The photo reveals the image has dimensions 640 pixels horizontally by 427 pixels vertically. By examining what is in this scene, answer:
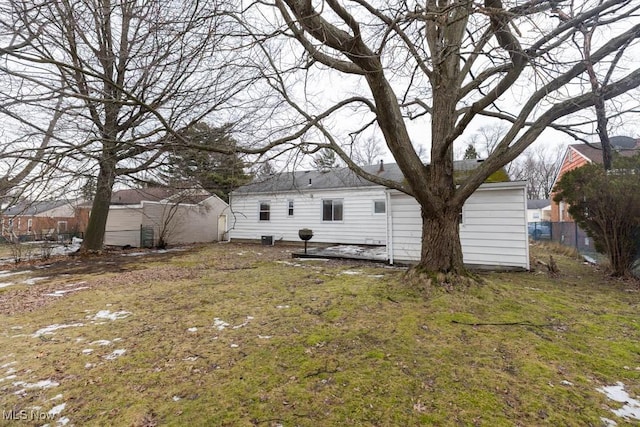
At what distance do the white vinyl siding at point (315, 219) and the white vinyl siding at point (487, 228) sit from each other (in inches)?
163

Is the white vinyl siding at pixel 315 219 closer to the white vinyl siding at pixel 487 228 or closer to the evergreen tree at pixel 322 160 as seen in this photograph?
the evergreen tree at pixel 322 160

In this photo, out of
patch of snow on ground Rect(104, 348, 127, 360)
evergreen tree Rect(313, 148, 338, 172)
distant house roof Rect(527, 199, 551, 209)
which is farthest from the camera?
distant house roof Rect(527, 199, 551, 209)

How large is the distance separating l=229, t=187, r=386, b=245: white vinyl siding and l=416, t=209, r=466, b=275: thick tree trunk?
7523 mm

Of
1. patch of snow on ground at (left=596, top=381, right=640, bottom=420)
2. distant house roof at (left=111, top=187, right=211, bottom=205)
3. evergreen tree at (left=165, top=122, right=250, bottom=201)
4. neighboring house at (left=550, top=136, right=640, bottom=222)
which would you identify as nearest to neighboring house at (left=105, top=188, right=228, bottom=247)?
distant house roof at (left=111, top=187, right=211, bottom=205)

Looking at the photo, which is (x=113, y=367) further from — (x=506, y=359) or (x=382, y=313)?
(x=506, y=359)

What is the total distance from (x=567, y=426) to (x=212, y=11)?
17.0 ft

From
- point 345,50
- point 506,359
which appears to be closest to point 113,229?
point 345,50

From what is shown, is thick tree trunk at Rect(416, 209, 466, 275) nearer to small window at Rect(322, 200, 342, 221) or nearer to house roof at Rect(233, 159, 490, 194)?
house roof at Rect(233, 159, 490, 194)

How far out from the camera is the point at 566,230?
1270cm

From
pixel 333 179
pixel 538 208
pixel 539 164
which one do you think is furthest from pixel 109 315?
pixel 538 208

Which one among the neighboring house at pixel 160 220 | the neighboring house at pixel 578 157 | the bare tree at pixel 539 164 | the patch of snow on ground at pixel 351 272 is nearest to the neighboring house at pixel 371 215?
the patch of snow on ground at pixel 351 272

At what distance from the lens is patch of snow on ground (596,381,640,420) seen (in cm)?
220

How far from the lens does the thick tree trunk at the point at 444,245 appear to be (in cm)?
548

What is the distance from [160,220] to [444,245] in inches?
601
